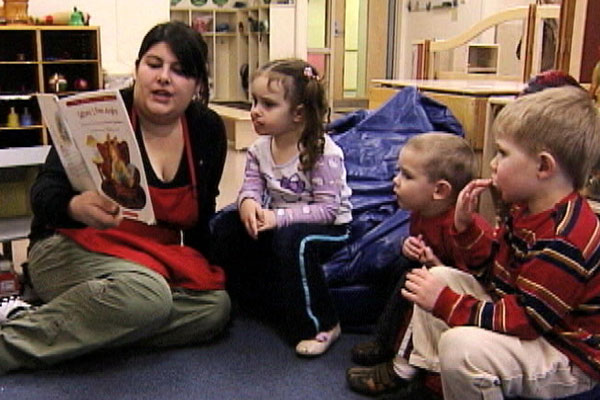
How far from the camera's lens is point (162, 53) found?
5.28 feet

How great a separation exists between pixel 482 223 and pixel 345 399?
1.56 feet

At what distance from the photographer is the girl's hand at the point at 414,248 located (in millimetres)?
1475

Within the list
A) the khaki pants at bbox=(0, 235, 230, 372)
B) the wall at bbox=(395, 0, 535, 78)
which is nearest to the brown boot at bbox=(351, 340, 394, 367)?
the khaki pants at bbox=(0, 235, 230, 372)

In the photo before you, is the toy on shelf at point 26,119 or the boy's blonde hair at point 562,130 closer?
the boy's blonde hair at point 562,130

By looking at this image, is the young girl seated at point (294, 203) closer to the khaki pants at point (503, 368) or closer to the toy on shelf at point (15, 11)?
the khaki pants at point (503, 368)

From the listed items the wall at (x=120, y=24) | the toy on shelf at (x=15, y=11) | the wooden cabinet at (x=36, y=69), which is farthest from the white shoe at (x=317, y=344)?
the wall at (x=120, y=24)

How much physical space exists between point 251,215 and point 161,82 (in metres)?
0.39

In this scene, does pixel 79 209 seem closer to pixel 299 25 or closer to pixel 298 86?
pixel 298 86

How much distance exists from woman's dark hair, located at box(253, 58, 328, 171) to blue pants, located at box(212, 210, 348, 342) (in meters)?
0.19

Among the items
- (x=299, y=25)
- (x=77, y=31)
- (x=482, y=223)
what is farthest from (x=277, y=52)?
(x=482, y=223)

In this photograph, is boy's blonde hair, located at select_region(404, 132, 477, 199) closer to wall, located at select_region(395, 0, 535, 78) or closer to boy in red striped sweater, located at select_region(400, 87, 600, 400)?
boy in red striped sweater, located at select_region(400, 87, 600, 400)

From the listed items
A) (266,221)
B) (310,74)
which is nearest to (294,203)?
(266,221)

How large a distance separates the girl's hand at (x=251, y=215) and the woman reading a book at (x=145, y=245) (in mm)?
125

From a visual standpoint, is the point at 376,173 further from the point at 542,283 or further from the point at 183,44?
the point at 542,283
